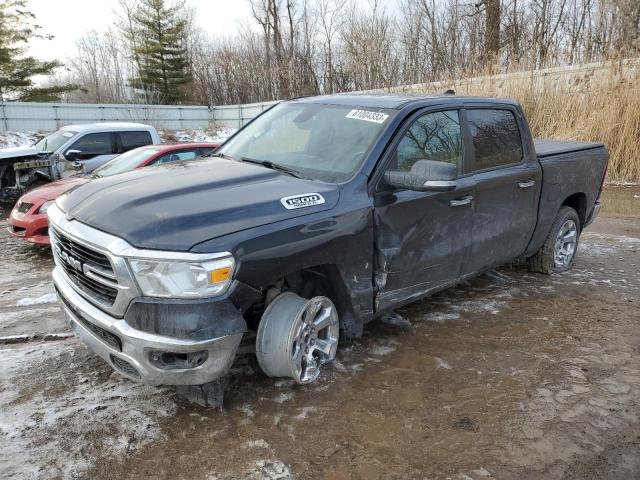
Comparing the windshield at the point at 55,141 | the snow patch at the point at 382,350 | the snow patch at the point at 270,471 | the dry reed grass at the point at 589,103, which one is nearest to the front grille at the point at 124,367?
the snow patch at the point at 270,471

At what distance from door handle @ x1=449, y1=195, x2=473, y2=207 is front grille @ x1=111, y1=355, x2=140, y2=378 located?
249cm

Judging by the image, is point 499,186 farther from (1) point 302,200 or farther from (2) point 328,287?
(1) point 302,200

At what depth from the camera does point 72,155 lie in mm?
8875

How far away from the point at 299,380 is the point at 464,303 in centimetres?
227

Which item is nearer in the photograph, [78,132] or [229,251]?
[229,251]

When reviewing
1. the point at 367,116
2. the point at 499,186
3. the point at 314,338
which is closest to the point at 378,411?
the point at 314,338

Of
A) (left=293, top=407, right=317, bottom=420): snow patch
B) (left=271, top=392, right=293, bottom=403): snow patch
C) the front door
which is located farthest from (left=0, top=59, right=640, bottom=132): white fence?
(left=293, top=407, right=317, bottom=420): snow patch

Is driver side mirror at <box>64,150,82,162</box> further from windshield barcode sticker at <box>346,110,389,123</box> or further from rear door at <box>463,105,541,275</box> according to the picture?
rear door at <box>463,105,541,275</box>

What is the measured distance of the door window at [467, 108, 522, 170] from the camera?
4.18 m

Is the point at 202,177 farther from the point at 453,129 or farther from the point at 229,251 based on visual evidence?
the point at 453,129

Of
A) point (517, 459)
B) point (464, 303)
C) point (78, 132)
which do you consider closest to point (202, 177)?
point (517, 459)

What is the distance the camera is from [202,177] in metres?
3.20

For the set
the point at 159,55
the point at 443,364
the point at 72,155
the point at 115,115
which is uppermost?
the point at 159,55

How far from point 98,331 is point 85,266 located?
0.36 m
